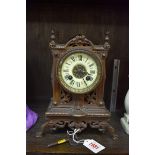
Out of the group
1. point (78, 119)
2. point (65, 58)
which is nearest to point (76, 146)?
point (78, 119)

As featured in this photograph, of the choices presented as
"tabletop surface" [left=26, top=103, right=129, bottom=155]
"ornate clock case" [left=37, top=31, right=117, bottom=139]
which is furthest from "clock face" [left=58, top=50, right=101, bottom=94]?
"tabletop surface" [left=26, top=103, right=129, bottom=155]

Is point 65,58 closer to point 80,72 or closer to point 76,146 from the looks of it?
point 80,72

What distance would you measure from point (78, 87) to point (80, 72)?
2.2 inches

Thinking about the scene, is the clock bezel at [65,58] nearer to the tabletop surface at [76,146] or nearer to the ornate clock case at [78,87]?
the ornate clock case at [78,87]

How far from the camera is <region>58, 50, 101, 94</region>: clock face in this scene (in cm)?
86

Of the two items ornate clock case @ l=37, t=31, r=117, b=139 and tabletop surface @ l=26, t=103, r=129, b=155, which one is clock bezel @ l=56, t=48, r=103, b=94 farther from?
tabletop surface @ l=26, t=103, r=129, b=155

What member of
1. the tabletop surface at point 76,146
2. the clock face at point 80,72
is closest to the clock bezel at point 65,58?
the clock face at point 80,72

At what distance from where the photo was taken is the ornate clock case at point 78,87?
856 millimetres

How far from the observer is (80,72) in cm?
87

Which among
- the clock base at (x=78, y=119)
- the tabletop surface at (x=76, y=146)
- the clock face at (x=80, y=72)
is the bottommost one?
the tabletop surface at (x=76, y=146)
